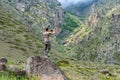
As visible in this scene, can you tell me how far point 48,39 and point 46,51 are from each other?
69.2 inches

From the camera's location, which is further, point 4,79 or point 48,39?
point 48,39

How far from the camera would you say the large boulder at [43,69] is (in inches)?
1297

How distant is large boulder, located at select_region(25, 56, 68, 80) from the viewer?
108 ft

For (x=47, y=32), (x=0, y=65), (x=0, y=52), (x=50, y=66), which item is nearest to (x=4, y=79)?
(x=50, y=66)

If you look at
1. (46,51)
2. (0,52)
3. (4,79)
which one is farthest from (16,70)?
(0,52)

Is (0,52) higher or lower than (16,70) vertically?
lower

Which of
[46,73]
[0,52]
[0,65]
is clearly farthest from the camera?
[0,52]

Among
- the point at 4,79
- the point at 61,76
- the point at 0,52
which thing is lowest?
the point at 0,52

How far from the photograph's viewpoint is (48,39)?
43.7m

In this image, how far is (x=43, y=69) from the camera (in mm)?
34719

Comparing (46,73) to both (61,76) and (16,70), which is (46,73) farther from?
(16,70)

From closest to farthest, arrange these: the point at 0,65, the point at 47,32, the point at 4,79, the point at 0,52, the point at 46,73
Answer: the point at 4,79 → the point at 46,73 → the point at 0,65 → the point at 47,32 → the point at 0,52

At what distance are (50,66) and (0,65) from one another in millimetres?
6351

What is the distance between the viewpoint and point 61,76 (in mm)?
34188
